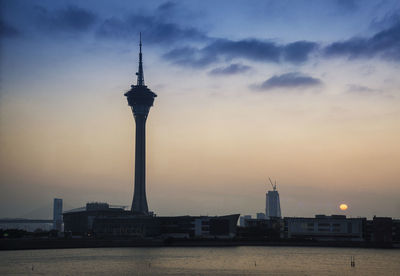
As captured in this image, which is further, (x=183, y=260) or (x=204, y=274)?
(x=183, y=260)

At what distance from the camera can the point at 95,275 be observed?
350 ft

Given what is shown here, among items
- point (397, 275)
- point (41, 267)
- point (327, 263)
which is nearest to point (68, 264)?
point (41, 267)

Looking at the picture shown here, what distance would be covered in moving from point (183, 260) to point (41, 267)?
106 ft

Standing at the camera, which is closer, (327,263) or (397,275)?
(397,275)

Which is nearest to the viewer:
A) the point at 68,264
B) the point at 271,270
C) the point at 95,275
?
the point at 95,275

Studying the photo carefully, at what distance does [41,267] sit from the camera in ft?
395

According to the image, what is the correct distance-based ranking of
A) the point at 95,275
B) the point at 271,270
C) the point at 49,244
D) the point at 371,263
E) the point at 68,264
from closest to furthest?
the point at 95,275 < the point at 271,270 < the point at 68,264 < the point at 371,263 < the point at 49,244

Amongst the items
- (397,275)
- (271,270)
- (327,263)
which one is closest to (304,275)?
(271,270)

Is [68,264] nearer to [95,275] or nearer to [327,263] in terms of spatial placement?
[95,275]

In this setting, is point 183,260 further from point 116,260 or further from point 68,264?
point 68,264

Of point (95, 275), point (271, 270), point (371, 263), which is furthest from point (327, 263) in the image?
point (95, 275)

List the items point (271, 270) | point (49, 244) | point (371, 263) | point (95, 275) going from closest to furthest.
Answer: point (95, 275)
point (271, 270)
point (371, 263)
point (49, 244)

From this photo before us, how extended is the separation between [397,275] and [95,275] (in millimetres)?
50599

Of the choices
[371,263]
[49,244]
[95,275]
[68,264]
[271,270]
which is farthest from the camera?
[49,244]
